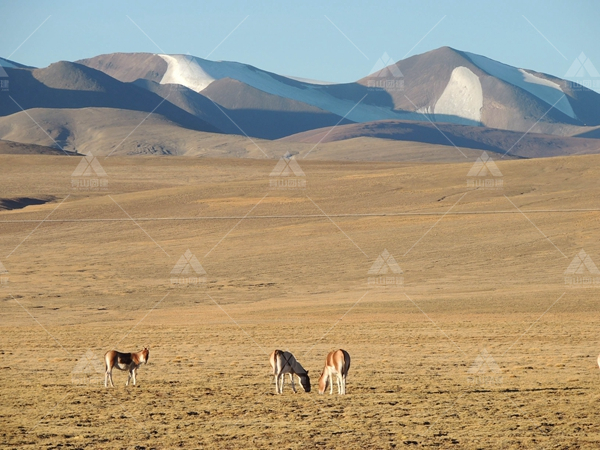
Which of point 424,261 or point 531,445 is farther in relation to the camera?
point 424,261

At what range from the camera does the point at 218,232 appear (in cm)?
4597

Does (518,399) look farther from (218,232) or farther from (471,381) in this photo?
(218,232)

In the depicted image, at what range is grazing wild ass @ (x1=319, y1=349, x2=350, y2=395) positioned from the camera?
37.1 ft

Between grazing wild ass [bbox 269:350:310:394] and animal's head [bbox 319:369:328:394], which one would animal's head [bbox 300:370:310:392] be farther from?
animal's head [bbox 319:369:328:394]

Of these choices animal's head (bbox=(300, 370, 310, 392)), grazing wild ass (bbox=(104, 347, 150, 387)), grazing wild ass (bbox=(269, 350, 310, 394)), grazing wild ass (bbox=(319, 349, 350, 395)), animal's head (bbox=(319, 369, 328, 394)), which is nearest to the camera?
grazing wild ass (bbox=(319, 349, 350, 395))

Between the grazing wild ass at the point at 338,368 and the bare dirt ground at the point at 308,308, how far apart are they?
23cm

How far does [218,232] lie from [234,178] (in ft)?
87.3

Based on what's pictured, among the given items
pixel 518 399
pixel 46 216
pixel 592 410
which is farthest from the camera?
pixel 46 216

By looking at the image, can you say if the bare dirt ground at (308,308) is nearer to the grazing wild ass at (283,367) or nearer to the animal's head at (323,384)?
the animal's head at (323,384)

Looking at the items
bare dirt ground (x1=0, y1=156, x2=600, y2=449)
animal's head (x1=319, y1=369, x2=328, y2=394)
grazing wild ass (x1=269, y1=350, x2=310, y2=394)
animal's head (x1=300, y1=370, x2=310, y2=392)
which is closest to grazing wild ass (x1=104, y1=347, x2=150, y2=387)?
bare dirt ground (x1=0, y1=156, x2=600, y2=449)

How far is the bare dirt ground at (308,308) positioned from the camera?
1034 centimetres

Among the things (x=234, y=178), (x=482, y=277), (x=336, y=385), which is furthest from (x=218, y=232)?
(x=336, y=385)

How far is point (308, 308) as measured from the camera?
26703mm

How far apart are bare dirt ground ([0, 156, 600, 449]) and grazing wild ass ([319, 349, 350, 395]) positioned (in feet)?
0.75
